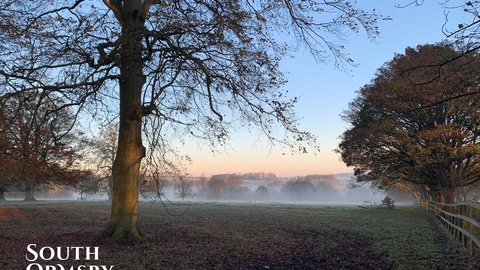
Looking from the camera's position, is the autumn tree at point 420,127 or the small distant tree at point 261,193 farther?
the small distant tree at point 261,193

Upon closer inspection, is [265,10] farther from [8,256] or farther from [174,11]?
[8,256]

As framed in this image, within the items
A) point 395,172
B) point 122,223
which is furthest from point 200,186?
point 122,223

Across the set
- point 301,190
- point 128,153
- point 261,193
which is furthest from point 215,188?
point 128,153

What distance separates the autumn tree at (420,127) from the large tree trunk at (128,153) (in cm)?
1421

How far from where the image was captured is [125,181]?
30.1ft

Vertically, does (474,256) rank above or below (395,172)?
below

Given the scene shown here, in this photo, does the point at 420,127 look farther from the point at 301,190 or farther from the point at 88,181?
the point at 301,190

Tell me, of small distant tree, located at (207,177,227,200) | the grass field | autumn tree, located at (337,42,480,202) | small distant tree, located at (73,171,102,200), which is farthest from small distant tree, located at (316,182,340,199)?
the grass field

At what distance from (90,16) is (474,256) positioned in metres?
10.2

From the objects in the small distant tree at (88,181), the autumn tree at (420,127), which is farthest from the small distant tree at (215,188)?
the autumn tree at (420,127)

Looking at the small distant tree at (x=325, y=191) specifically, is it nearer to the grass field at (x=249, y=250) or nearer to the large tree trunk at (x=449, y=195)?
the large tree trunk at (x=449, y=195)

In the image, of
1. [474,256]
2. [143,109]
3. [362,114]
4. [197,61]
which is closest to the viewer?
[474,256]

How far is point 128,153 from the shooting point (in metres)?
9.25

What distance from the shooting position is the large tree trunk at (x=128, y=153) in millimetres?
9000
